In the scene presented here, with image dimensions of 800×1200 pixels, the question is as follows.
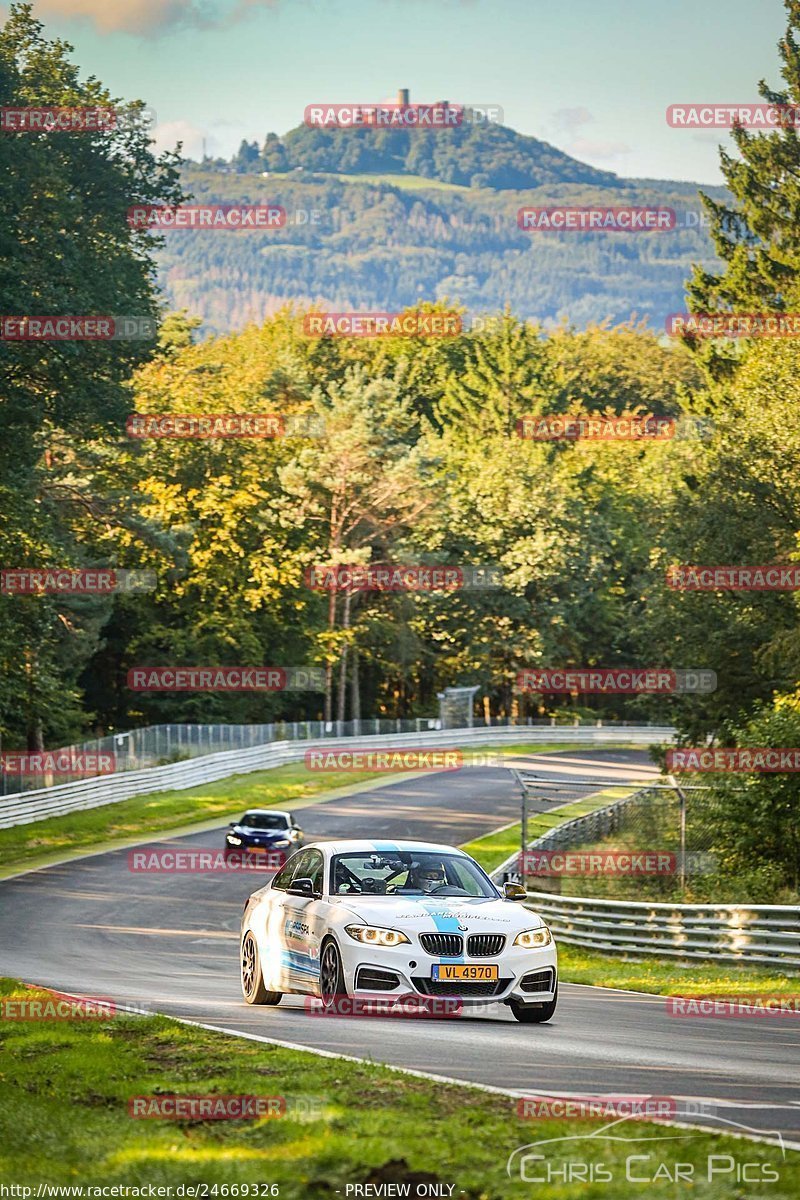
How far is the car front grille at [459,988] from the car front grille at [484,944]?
0.75ft

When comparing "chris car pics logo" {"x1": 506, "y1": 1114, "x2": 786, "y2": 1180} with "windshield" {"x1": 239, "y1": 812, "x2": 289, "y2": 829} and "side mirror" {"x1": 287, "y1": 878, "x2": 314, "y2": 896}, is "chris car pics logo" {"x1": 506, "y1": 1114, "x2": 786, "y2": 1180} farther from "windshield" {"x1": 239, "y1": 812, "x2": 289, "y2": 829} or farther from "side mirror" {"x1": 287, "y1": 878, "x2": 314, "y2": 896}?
"windshield" {"x1": 239, "y1": 812, "x2": 289, "y2": 829}

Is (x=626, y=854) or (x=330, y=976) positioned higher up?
(x=330, y=976)

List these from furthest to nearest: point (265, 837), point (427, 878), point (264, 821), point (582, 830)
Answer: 1. point (264, 821)
2. point (265, 837)
3. point (582, 830)
4. point (427, 878)

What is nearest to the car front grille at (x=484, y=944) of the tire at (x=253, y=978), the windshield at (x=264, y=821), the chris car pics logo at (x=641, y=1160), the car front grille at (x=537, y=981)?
the car front grille at (x=537, y=981)

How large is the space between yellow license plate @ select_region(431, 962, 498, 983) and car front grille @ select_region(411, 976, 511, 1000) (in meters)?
0.03

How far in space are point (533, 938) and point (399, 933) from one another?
47.3 inches

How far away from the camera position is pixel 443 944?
13.6m

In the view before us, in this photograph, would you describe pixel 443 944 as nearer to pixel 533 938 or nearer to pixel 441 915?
pixel 441 915

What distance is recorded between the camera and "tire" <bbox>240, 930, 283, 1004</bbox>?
15.7 m

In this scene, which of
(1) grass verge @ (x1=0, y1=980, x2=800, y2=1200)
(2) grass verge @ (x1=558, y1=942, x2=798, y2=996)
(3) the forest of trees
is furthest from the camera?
(3) the forest of trees

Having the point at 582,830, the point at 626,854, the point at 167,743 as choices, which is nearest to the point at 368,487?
the point at 167,743

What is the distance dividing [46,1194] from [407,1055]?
4.46m

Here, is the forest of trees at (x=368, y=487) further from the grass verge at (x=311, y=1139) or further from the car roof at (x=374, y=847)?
the grass verge at (x=311, y=1139)

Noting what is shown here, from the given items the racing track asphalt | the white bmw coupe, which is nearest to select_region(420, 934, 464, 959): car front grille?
the white bmw coupe
